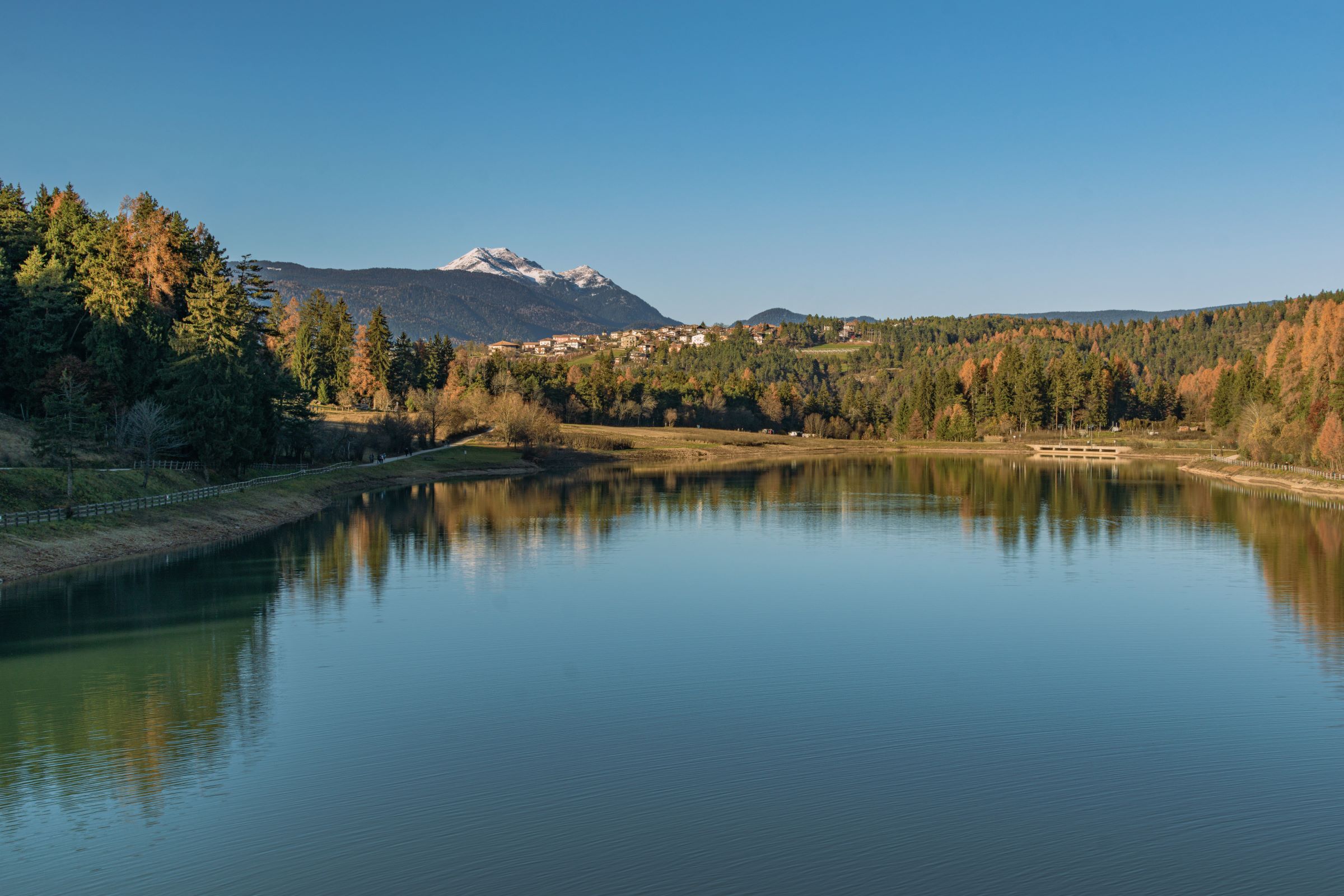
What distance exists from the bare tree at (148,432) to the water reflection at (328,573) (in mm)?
8501

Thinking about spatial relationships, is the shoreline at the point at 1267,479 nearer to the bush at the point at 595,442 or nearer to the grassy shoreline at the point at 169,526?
the bush at the point at 595,442

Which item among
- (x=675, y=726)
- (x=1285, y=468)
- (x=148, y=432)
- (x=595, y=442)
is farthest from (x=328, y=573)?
(x=595, y=442)

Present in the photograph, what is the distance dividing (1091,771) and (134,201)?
82206mm

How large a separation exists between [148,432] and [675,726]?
45.1 meters

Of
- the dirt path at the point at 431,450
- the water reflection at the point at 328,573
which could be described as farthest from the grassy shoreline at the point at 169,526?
the dirt path at the point at 431,450

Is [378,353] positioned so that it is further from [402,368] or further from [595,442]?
[595,442]

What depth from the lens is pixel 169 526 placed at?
4994cm

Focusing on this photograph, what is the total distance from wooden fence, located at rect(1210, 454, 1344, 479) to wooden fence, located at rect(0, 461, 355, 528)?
81835 mm

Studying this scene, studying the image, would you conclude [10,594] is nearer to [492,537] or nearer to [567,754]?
[492,537]

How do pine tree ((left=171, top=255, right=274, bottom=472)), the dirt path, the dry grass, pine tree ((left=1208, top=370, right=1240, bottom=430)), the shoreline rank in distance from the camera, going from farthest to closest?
pine tree ((left=1208, top=370, right=1240, bottom=430)) → the dirt path → the shoreline → pine tree ((left=171, top=255, right=274, bottom=472)) → the dry grass

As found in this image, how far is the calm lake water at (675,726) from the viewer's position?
14352 millimetres

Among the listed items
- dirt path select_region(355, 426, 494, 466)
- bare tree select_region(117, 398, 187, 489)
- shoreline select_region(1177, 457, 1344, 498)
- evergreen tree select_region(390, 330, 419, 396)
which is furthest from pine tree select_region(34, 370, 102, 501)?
shoreline select_region(1177, 457, 1344, 498)

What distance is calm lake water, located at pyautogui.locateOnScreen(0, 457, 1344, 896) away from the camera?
565 inches

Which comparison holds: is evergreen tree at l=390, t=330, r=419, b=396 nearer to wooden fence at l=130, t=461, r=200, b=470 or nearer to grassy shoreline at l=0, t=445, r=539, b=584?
grassy shoreline at l=0, t=445, r=539, b=584
